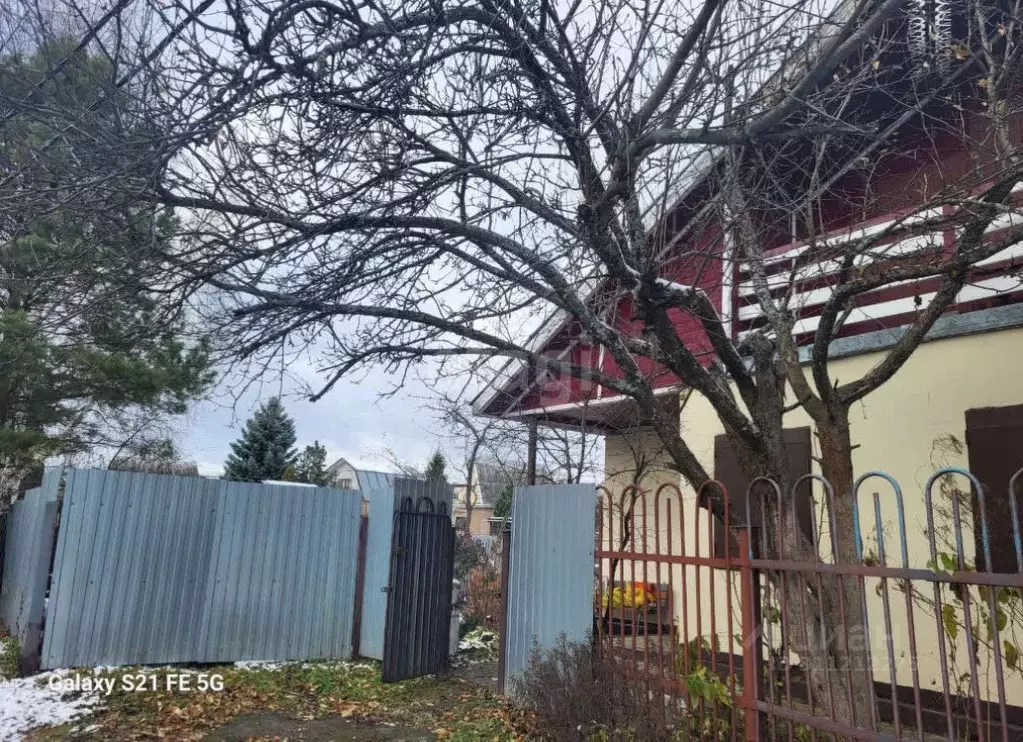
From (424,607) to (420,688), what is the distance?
2.82 feet

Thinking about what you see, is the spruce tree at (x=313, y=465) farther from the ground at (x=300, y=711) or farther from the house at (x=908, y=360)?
the house at (x=908, y=360)

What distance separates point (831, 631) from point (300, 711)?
4.78 metres

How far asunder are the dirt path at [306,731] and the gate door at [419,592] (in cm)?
130

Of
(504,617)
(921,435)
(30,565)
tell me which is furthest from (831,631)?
(30,565)

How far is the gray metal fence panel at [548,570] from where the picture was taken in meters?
5.92

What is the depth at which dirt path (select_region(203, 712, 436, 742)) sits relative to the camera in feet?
19.0

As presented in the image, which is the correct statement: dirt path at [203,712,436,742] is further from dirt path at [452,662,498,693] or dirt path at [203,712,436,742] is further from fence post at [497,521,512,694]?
dirt path at [452,662,498,693]

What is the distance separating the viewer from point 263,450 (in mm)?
25500

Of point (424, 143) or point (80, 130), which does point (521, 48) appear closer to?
point (424, 143)

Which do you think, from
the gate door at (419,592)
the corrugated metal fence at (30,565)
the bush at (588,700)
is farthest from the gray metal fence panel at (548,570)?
the corrugated metal fence at (30,565)

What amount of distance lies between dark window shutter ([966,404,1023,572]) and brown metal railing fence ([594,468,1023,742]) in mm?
255

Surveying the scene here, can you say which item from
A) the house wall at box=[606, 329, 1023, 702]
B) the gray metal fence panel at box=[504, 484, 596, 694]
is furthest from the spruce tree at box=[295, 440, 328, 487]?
the house wall at box=[606, 329, 1023, 702]

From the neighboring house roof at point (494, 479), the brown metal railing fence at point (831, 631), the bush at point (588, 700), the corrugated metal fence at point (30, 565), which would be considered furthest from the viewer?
the neighboring house roof at point (494, 479)

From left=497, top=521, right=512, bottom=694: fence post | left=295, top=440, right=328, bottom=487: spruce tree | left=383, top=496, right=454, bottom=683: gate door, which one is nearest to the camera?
left=497, top=521, right=512, bottom=694: fence post
